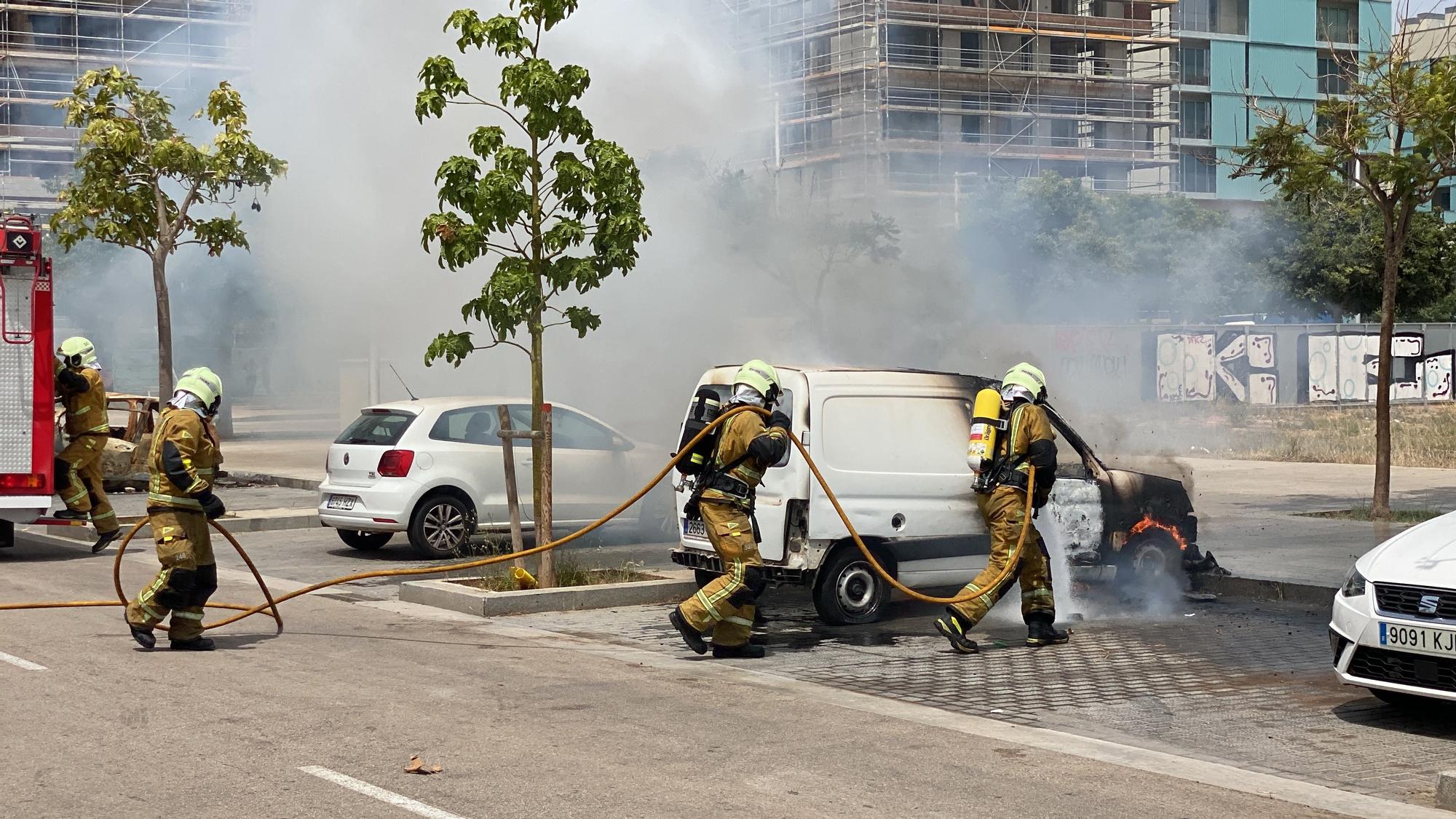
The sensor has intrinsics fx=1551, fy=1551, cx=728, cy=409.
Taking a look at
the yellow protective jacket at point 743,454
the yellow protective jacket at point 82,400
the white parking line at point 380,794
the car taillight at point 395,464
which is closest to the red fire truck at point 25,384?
the yellow protective jacket at point 82,400

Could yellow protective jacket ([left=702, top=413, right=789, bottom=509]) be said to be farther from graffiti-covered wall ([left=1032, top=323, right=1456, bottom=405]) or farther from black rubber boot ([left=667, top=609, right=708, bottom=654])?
graffiti-covered wall ([left=1032, top=323, right=1456, bottom=405])

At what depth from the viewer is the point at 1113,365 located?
120 ft

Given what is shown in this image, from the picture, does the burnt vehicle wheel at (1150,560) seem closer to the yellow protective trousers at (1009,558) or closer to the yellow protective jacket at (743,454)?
the yellow protective trousers at (1009,558)

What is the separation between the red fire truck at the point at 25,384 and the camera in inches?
528

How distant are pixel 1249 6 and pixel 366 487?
6916 centimetres

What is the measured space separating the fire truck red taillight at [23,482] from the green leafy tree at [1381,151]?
11.3 meters

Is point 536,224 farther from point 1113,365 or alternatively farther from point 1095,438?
point 1113,365

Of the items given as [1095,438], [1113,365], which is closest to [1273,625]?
[1095,438]

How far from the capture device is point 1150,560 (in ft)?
37.0

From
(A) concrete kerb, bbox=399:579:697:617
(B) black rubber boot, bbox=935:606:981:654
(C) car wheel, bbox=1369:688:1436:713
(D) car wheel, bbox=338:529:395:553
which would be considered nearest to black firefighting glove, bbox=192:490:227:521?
(A) concrete kerb, bbox=399:579:697:617

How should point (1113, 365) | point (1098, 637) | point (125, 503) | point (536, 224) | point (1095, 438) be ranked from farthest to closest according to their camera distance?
point (1113, 365)
point (1095, 438)
point (125, 503)
point (536, 224)
point (1098, 637)

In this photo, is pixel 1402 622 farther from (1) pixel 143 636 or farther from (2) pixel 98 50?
(2) pixel 98 50

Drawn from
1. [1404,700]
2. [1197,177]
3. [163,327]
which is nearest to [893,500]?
[1404,700]

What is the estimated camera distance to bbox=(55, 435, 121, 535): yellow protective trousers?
14094 mm
